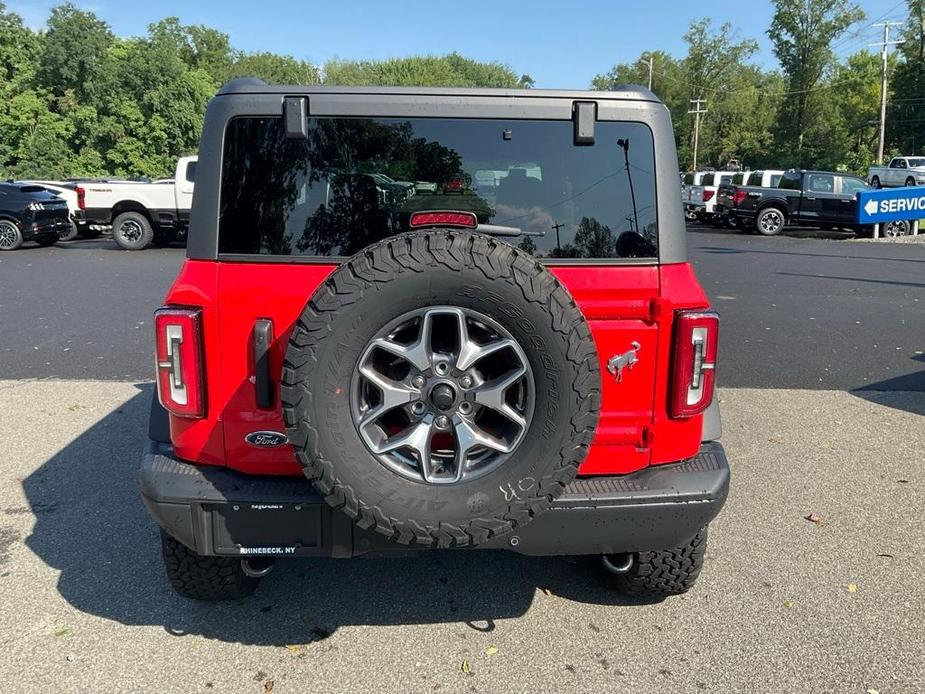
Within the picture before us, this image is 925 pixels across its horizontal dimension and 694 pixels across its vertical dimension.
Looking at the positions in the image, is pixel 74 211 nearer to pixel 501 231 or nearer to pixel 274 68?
pixel 501 231

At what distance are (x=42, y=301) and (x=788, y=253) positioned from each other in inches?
605

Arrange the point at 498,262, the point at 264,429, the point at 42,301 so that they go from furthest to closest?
the point at 42,301, the point at 264,429, the point at 498,262

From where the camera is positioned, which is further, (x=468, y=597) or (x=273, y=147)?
(x=468, y=597)

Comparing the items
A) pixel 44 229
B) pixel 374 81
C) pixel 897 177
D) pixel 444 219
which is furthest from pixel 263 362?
pixel 374 81

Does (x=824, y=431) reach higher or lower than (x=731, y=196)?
lower

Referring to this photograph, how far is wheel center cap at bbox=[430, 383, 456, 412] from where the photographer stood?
8.05ft

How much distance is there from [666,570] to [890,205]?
2137 cm

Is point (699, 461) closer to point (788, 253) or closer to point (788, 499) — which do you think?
point (788, 499)

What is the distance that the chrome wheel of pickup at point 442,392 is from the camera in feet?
7.97

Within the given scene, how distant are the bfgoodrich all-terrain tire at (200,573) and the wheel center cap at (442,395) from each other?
4.07 ft

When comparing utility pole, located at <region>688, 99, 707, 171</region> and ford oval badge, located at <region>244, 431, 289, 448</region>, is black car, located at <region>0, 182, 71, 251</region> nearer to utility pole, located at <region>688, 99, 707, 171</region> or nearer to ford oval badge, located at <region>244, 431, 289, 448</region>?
ford oval badge, located at <region>244, 431, 289, 448</region>

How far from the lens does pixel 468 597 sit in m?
3.35

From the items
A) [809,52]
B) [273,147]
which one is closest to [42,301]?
[273,147]

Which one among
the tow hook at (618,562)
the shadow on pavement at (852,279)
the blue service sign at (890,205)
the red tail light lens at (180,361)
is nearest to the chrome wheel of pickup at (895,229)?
the blue service sign at (890,205)
